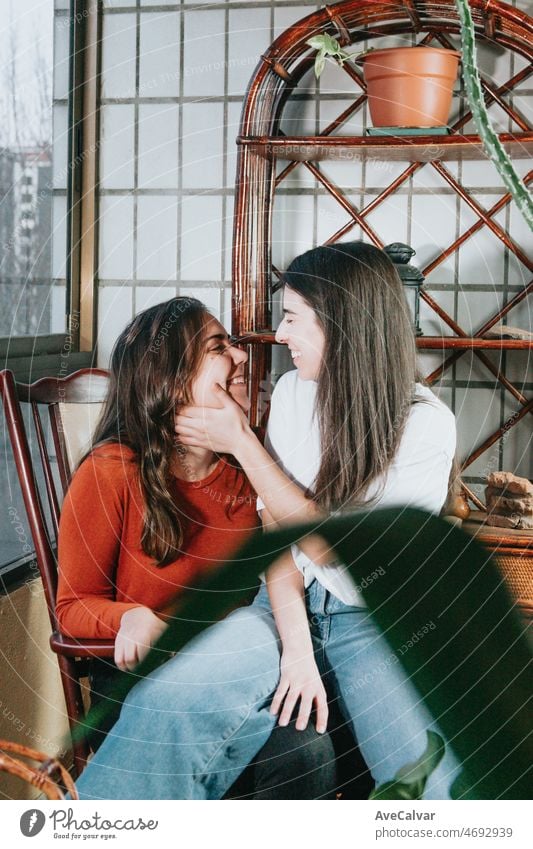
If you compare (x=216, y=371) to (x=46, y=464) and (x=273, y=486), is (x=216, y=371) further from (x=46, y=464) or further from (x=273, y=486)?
(x=46, y=464)

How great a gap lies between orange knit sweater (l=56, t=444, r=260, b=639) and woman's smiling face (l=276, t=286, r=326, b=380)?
94 millimetres

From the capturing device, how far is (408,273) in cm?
77

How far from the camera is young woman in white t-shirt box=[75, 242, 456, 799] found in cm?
54

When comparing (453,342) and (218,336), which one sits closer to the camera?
(218,336)

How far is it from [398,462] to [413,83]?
38 cm

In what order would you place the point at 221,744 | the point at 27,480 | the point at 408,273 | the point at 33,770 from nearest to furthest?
the point at 33,770 < the point at 221,744 < the point at 27,480 < the point at 408,273

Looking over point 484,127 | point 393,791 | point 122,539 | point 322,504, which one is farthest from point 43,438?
point 484,127

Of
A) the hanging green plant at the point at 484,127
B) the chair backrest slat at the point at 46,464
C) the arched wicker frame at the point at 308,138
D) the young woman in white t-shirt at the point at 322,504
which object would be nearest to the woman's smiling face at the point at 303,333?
the young woman in white t-shirt at the point at 322,504

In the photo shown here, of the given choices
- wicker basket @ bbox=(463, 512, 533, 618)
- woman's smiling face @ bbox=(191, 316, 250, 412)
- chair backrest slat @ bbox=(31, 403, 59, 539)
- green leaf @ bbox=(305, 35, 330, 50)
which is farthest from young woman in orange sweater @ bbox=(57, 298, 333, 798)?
green leaf @ bbox=(305, 35, 330, 50)

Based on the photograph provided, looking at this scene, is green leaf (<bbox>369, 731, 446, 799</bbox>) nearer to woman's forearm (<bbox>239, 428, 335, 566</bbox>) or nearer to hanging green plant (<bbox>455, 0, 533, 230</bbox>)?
woman's forearm (<bbox>239, 428, 335, 566</bbox>)

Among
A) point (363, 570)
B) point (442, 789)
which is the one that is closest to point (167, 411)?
point (363, 570)
